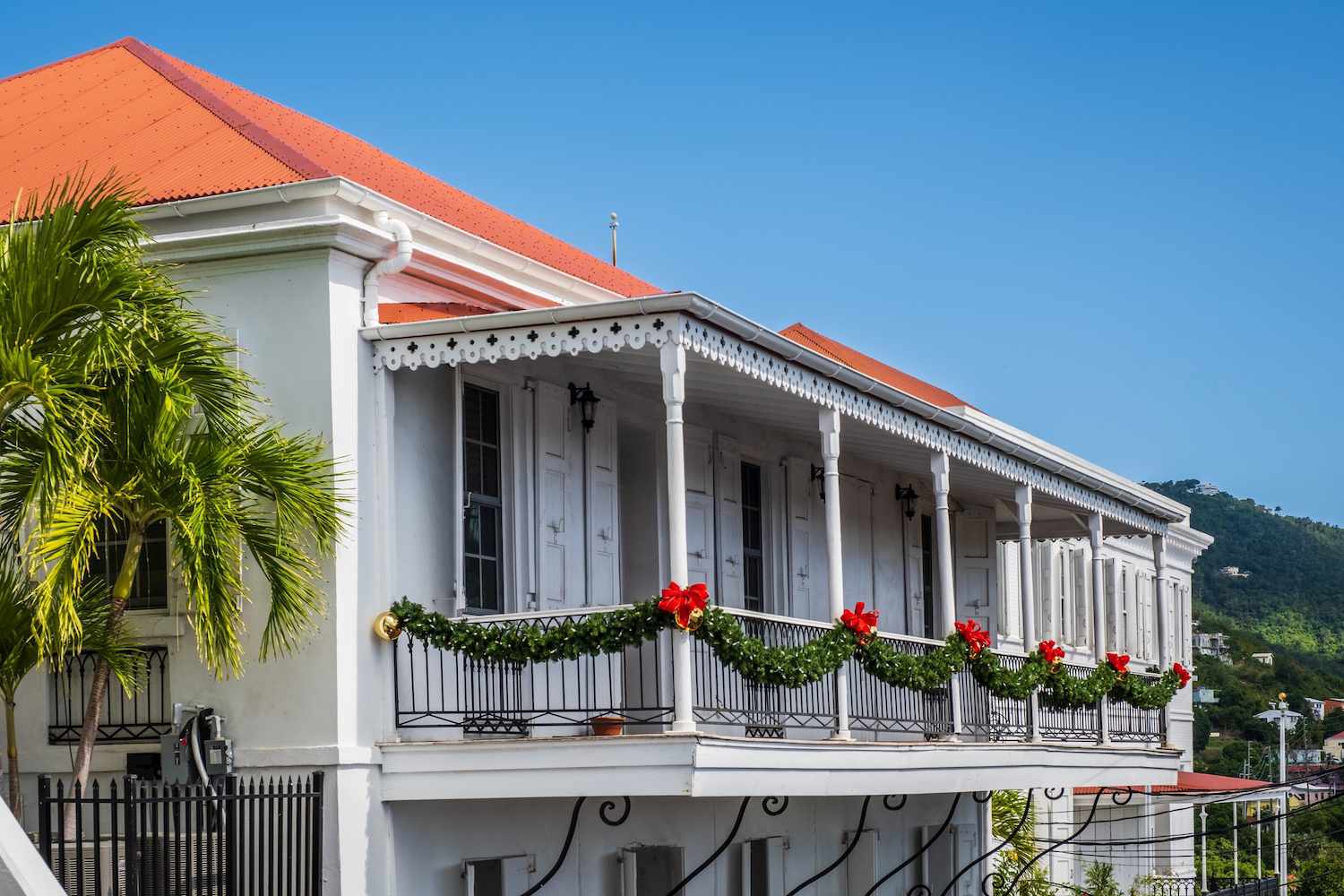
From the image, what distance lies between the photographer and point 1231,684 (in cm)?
6378

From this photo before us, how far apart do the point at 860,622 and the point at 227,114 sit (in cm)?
583

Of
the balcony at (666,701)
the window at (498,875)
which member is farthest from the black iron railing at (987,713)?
the window at (498,875)

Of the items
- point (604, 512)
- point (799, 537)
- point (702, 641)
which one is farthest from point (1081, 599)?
point (702, 641)

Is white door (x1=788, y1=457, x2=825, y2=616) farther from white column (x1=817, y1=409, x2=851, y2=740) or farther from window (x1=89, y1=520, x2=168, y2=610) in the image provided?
window (x1=89, y1=520, x2=168, y2=610)

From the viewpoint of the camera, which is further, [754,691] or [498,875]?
[498,875]

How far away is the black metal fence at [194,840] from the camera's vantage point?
9.44 metres

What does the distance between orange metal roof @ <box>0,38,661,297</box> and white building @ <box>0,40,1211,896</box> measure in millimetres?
45

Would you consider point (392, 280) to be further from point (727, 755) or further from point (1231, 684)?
point (1231, 684)

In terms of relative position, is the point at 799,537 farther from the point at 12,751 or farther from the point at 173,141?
the point at 12,751

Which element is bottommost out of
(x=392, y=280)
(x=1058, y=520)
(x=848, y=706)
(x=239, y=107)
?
(x=848, y=706)

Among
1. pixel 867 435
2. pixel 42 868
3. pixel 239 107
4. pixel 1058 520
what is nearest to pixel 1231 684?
pixel 1058 520

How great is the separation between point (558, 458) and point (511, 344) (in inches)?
80.2

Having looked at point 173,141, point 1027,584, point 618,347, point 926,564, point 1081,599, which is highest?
point 173,141

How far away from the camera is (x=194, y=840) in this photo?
11.1 meters
